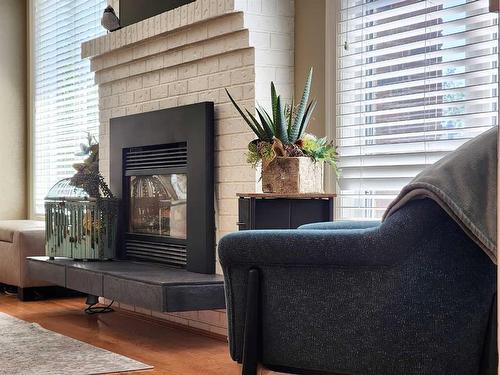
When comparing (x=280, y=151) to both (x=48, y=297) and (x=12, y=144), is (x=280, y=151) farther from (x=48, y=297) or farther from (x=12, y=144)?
(x=12, y=144)

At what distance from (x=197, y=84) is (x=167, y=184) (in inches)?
25.0

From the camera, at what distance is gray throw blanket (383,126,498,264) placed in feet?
6.42

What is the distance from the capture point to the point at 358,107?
12.7 feet

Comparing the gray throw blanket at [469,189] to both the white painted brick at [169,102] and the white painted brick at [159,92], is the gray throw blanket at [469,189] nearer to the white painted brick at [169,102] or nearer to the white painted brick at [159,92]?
the white painted brick at [169,102]

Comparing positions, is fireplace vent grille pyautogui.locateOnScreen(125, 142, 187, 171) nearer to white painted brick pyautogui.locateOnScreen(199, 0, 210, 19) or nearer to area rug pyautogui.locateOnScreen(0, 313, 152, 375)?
white painted brick pyautogui.locateOnScreen(199, 0, 210, 19)

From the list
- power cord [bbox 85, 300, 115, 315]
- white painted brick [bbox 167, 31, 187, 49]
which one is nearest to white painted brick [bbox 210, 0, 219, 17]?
white painted brick [bbox 167, 31, 187, 49]

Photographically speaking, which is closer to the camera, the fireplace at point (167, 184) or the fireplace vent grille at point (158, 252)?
the fireplace at point (167, 184)

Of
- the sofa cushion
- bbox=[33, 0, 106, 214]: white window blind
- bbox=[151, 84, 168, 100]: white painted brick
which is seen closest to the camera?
bbox=[151, 84, 168, 100]: white painted brick

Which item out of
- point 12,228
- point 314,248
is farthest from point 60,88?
point 314,248

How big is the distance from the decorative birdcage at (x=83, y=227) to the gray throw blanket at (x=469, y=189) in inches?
131

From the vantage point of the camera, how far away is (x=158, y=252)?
16.2 feet

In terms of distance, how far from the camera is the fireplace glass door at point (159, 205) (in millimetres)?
4746

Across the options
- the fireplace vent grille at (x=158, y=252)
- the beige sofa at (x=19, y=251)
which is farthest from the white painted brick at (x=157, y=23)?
the beige sofa at (x=19, y=251)

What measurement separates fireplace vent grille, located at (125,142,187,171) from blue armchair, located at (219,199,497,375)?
2.50m
